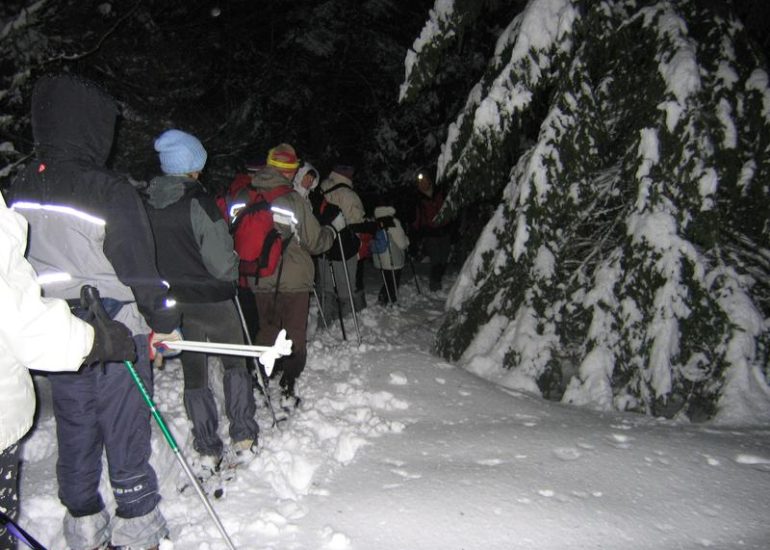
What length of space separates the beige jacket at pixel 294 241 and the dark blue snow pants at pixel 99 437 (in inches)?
69.1

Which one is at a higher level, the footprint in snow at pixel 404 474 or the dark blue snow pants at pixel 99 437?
the dark blue snow pants at pixel 99 437

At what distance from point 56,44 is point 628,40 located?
6119mm

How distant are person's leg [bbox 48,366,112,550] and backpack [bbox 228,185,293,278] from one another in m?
1.76

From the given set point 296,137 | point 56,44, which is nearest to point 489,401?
point 56,44

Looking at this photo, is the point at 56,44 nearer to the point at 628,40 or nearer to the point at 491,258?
the point at 491,258

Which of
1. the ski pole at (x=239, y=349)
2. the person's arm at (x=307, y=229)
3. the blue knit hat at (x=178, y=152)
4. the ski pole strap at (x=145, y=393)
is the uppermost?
the blue knit hat at (x=178, y=152)

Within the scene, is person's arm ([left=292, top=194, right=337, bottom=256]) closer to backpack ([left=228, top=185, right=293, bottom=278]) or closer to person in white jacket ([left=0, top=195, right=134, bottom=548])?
backpack ([left=228, top=185, right=293, bottom=278])

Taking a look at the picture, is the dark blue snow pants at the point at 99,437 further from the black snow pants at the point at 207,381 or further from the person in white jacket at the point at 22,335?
the black snow pants at the point at 207,381

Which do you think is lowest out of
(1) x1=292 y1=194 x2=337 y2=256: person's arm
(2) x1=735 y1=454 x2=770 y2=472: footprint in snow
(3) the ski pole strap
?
(2) x1=735 y1=454 x2=770 y2=472: footprint in snow

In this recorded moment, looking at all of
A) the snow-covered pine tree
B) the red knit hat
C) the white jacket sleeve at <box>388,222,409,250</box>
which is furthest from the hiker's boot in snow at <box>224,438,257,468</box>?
the white jacket sleeve at <box>388,222,409,250</box>

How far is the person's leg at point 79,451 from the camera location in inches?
89.4

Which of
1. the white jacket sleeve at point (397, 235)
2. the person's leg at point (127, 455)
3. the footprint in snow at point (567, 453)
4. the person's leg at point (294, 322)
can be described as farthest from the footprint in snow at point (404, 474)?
the white jacket sleeve at point (397, 235)

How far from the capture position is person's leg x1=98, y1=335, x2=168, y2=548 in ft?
7.64

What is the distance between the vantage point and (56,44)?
561cm
